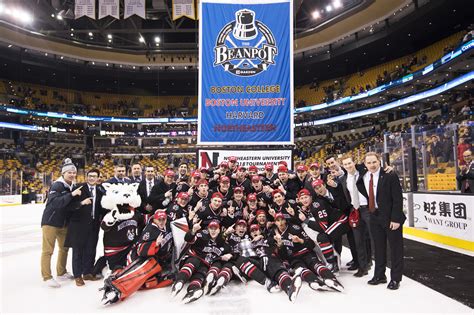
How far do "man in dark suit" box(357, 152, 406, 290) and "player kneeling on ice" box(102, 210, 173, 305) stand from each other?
9.79 ft

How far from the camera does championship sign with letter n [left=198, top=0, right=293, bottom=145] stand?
7820 millimetres

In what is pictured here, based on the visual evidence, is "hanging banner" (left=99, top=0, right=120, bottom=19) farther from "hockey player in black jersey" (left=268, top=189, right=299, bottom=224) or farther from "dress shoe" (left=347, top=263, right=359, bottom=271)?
"dress shoe" (left=347, top=263, right=359, bottom=271)

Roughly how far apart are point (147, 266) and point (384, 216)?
3360mm

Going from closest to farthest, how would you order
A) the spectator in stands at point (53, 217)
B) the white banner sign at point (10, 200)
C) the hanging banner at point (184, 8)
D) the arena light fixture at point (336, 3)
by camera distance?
the spectator in stands at point (53, 217) → the hanging banner at point (184, 8) → the white banner sign at point (10, 200) → the arena light fixture at point (336, 3)

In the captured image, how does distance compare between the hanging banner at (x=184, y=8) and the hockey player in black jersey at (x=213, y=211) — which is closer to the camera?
the hockey player in black jersey at (x=213, y=211)

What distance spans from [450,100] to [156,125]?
92.0 feet

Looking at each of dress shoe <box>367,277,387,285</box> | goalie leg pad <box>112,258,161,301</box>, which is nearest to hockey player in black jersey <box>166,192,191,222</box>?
goalie leg pad <box>112,258,161,301</box>

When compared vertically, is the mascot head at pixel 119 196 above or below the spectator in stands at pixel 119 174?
below

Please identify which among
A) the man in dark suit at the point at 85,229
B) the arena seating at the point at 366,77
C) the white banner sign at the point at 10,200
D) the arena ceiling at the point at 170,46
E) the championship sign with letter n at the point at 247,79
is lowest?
the white banner sign at the point at 10,200

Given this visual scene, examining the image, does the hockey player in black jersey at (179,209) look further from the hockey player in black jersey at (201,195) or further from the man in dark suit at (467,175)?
the man in dark suit at (467,175)

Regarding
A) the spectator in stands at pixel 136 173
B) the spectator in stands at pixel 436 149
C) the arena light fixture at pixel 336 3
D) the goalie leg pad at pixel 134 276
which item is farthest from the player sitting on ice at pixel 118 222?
the arena light fixture at pixel 336 3

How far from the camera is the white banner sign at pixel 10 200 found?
18866 millimetres

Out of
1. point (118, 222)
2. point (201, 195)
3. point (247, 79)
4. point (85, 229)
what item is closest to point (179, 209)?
point (201, 195)

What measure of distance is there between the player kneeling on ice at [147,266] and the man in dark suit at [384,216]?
9.79ft
